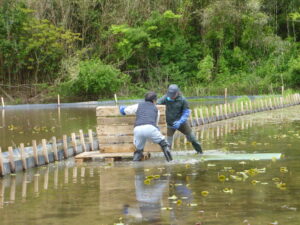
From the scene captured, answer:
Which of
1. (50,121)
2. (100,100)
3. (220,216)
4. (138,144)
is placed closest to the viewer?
(220,216)

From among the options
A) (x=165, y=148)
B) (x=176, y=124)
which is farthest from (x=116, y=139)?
(x=165, y=148)

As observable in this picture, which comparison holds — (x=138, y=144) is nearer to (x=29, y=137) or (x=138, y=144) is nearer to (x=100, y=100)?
(x=29, y=137)

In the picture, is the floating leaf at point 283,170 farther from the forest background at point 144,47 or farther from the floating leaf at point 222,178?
the forest background at point 144,47

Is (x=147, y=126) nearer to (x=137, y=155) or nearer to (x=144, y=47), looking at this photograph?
(x=137, y=155)

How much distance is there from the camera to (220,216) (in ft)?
25.2

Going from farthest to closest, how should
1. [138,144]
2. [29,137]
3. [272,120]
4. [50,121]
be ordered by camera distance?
[50,121] < [272,120] < [29,137] < [138,144]

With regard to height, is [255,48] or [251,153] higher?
[255,48]

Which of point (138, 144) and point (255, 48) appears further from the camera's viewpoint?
point (255, 48)

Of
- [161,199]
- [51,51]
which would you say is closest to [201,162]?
[161,199]

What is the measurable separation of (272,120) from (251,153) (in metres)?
11.6

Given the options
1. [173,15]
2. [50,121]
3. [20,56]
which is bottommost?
[50,121]

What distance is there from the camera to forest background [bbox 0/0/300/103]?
50688mm

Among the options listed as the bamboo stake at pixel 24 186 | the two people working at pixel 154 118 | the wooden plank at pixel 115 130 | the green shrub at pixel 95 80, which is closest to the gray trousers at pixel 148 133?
the two people working at pixel 154 118

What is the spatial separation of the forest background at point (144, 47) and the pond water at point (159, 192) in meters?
36.4
